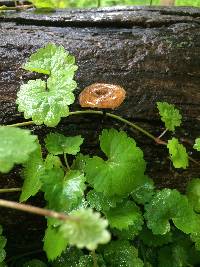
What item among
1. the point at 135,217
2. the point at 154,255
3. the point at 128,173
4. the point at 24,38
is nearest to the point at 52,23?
the point at 24,38

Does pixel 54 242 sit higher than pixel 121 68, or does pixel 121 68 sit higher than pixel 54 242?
pixel 121 68

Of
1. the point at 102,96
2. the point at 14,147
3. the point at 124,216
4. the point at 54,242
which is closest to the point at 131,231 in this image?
the point at 124,216

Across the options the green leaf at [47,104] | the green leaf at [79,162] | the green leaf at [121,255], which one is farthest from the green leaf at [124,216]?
the green leaf at [47,104]

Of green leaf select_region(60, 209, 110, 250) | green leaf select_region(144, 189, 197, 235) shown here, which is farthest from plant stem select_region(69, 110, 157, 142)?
green leaf select_region(60, 209, 110, 250)

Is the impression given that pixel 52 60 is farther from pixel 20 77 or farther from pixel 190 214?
pixel 190 214

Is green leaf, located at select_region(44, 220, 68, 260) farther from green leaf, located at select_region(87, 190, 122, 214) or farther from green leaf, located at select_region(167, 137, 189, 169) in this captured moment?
green leaf, located at select_region(167, 137, 189, 169)

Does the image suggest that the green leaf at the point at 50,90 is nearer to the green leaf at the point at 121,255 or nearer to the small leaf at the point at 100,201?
the small leaf at the point at 100,201

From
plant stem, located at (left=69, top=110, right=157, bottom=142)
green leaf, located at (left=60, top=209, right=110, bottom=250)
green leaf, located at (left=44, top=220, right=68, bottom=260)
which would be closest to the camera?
green leaf, located at (left=60, top=209, right=110, bottom=250)

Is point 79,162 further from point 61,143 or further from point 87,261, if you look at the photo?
point 87,261
